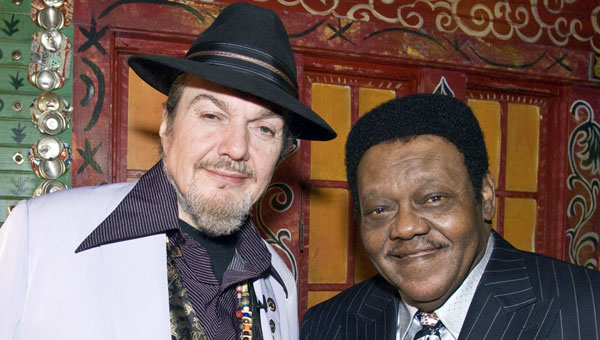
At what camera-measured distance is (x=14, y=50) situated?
291 cm

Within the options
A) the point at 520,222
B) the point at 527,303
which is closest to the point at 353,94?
the point at 520,222

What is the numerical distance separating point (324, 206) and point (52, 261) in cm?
203

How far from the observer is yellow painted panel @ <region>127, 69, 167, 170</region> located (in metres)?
3.13

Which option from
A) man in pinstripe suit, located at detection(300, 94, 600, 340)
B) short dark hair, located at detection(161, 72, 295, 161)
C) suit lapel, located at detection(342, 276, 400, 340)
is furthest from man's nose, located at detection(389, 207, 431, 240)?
short dark hair, located at detection(161, 72, 295, 161)

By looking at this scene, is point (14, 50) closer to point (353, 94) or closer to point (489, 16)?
point (353, 94)

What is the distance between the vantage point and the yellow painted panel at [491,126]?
3.85 metres

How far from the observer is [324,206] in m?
3.54

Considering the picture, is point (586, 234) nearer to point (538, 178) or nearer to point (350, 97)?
point (538, 178)

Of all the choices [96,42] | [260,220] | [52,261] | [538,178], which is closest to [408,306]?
[52,261]

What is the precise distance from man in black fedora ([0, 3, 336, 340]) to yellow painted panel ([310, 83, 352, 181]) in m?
1.29

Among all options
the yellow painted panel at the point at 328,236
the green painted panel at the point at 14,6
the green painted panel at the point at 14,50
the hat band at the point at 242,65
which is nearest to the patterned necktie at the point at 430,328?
the hat band at the point at 242,65

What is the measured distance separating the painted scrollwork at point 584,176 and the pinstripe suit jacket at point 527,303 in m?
2.12

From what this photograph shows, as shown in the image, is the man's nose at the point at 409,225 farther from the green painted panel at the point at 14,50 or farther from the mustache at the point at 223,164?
the green painted panel at the point at 14,50

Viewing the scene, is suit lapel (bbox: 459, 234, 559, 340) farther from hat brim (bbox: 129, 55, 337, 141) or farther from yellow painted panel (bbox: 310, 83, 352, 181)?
yellow painted panel (bbox: 310, 83, 352, 181)
